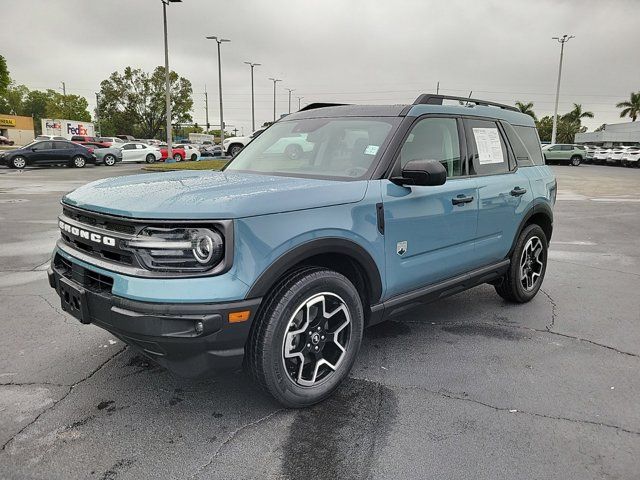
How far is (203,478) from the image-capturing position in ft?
7.84

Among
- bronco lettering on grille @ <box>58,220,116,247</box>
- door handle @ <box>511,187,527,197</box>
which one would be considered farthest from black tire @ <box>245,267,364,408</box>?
door handle @ <box>511,187,527,197</box>

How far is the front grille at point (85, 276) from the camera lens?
8.89ft

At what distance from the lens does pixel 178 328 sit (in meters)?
2.46

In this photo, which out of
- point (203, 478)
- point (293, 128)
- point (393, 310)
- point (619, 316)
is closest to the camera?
point (203, 478)

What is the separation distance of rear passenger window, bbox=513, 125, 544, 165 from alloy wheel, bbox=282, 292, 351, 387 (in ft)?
9.61

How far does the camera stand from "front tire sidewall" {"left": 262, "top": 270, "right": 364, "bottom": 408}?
2.71 meters

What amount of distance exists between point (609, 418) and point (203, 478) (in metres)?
2.32

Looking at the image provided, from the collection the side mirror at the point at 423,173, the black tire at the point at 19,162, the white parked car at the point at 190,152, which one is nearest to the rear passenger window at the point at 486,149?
the side mirror at the point at 423,173

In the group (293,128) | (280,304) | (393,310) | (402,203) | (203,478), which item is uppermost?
(293,128)

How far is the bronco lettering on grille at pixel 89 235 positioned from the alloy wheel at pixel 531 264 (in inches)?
147

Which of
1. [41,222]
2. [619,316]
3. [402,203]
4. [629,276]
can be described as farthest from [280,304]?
[41,222]

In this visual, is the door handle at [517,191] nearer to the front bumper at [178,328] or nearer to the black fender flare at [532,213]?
the black fender flare at [532,213]

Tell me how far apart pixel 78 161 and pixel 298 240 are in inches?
1130

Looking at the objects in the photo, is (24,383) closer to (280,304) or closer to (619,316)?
(280,304)
